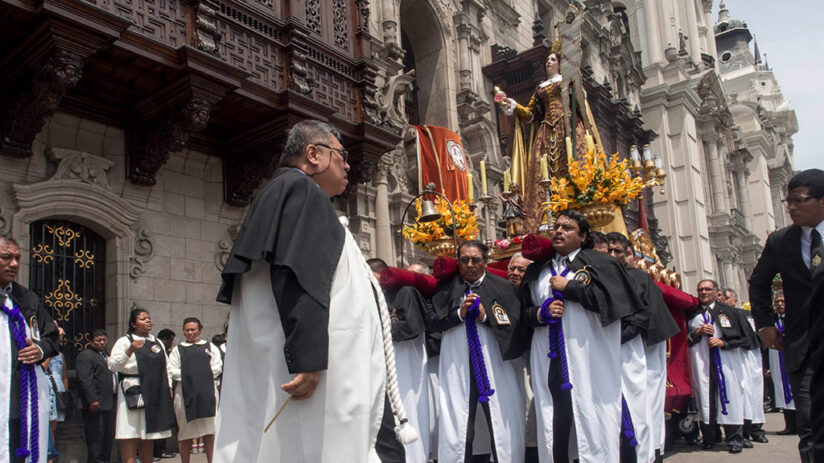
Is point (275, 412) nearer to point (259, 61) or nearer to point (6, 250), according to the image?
point (6, 250)

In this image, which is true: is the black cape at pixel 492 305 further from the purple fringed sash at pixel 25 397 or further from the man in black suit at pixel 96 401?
the man in black suit at pixel 96 401

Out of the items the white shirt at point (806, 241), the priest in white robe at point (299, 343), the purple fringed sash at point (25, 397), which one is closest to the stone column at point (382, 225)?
the purple fringed sash at point (25, 397)

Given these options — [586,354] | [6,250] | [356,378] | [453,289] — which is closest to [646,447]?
[586,354]

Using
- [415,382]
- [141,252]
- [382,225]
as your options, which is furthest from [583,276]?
[382,225]

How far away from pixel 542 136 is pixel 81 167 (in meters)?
6.49

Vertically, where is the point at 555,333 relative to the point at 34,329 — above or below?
below

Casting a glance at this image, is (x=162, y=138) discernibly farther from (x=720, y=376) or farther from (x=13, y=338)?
(x=720, y=376)

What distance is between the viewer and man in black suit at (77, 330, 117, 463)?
7.81m

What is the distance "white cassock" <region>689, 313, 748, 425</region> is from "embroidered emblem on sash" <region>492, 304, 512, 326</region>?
3658 mm

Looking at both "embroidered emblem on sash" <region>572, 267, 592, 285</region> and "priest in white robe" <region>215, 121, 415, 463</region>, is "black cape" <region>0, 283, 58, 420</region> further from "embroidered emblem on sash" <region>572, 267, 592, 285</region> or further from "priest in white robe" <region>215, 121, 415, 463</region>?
"embroidered emblem on sash" <region>572, 267, 592, 285</region>

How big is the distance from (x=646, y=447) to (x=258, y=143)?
738 centimetres

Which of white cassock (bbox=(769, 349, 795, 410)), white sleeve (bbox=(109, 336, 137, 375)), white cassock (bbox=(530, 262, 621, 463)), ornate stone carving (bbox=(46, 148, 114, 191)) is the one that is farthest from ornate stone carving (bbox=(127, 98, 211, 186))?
white cassock (bbox=(769, 349, 795, 410))

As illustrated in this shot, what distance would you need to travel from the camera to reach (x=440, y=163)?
1501 centimetres

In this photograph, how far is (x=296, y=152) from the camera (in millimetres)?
3078
